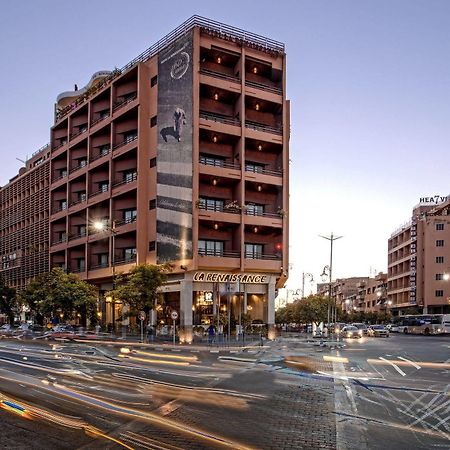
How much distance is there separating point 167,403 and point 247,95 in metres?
43.8

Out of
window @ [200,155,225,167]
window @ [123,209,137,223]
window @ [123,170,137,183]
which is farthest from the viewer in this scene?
window @ [123,209,137,223]

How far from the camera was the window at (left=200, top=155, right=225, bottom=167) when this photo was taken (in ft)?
174

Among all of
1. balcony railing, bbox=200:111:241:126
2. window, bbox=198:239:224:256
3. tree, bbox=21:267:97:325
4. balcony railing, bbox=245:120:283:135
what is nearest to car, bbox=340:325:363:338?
window, bbox=198:239:224:256

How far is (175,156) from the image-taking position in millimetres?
51406

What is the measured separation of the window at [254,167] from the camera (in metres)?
55.4

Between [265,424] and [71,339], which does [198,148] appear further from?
[265,424]

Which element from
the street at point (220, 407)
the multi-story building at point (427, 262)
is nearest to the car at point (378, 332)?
the multi-story building at point (427, 262)

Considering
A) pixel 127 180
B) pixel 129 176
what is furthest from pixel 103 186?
pixel 127 180

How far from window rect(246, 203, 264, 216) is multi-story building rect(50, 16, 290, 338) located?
0.41ft

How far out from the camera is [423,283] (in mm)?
102312

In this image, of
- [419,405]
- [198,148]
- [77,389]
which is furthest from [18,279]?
[419,405]

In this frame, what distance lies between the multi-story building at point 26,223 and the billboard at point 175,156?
34320 mm

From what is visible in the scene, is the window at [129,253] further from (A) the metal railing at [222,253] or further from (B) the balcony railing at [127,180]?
(A) the metal railing at [222,253]

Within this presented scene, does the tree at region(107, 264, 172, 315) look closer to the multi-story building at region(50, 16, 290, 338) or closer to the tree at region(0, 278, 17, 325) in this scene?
the multi-story building at region(50, 16, 290, 338)
